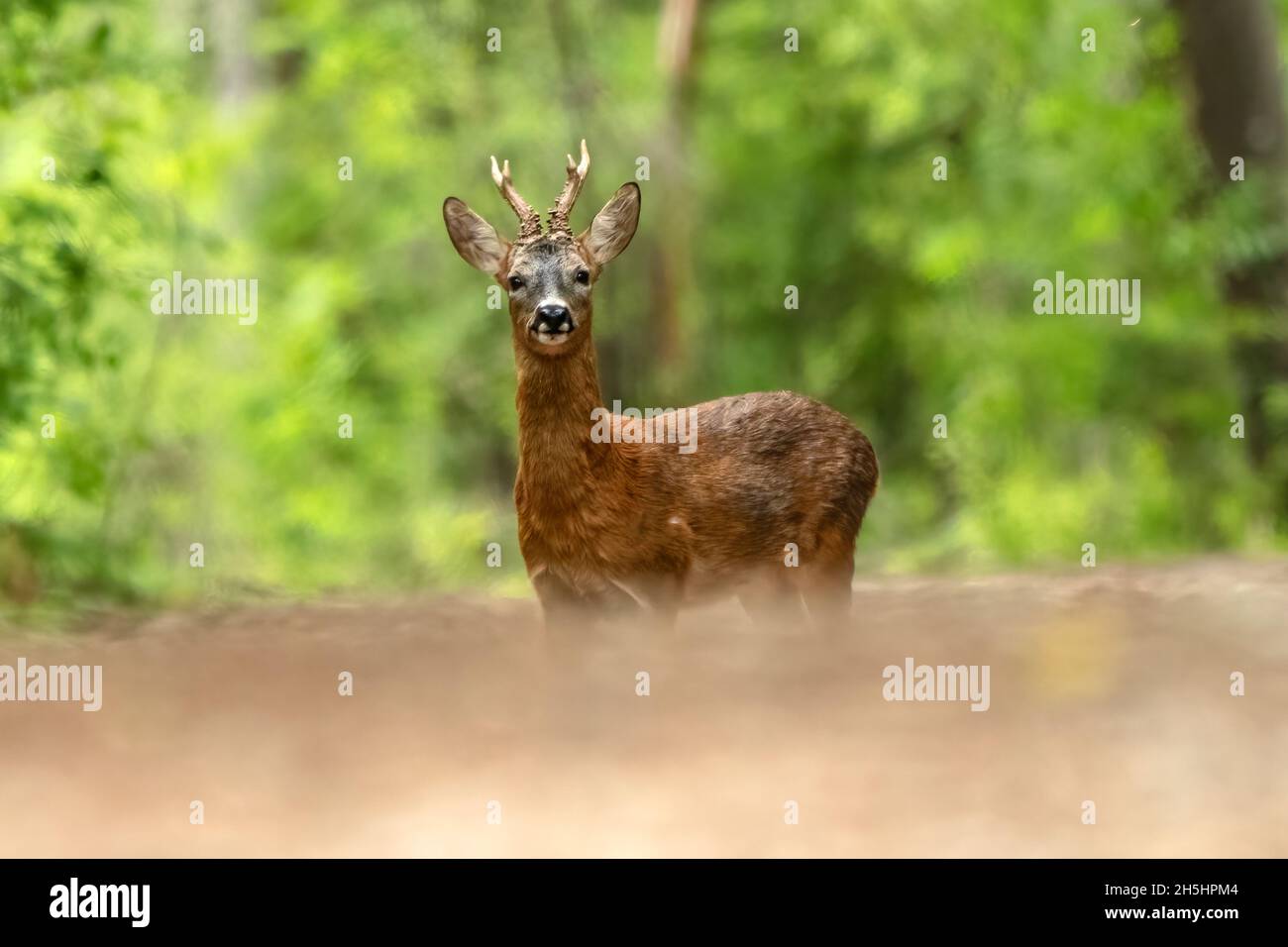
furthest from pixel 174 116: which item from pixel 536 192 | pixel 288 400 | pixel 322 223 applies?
pixel 536 192

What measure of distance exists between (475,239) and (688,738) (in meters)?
1.98

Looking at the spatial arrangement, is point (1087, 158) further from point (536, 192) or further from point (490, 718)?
point (490, 718)

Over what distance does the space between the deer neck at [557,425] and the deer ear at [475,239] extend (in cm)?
31

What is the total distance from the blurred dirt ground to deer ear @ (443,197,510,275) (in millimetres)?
1359

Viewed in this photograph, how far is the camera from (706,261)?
1906 cm

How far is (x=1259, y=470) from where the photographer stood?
1380cm

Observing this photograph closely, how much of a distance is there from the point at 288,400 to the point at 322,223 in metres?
3.10

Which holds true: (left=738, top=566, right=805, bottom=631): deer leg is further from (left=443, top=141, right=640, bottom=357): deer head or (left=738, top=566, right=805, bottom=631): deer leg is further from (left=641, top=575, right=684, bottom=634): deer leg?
(left=443, top=141, right=640, bottom=357): deer head

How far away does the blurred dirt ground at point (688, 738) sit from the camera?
16.8ft
